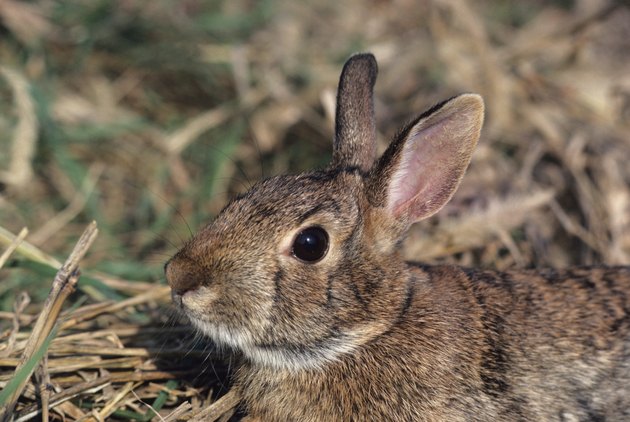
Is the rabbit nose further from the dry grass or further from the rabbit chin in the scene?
the dry grass

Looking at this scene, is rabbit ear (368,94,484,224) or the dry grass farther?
the dry grass

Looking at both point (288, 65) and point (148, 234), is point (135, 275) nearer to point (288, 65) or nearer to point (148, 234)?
point (148, 234)

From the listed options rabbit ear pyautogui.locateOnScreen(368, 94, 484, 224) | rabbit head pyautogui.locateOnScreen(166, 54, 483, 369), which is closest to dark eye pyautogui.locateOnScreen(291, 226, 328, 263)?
rabbit head pyautogui.locateOnScreen(166, 54, 483, 369)

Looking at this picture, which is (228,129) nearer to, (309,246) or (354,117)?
(354,117)

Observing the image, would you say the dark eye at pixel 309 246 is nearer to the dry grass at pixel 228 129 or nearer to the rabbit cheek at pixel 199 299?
the rabbit cheek at pixel 199 299

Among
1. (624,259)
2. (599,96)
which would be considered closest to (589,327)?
(624,259)

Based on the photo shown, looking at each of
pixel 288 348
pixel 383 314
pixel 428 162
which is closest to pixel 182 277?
pixel 288 348
